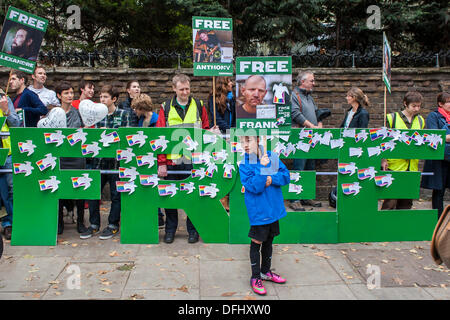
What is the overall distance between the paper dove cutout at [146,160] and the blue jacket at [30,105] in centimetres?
199

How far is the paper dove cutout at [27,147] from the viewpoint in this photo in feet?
17.3

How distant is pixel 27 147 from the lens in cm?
529

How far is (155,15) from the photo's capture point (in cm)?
976

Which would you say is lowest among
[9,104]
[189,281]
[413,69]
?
[189,281]

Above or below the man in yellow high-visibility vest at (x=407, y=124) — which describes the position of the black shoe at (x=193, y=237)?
below

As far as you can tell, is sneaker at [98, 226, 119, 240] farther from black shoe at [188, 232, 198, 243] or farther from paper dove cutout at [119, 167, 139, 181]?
black shoe at [188, 232, 198, 243]

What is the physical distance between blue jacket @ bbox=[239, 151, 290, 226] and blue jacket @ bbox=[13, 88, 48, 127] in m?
3.66

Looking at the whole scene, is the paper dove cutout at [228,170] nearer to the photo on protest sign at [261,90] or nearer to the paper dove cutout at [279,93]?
the photo on protest sign at [261,90]

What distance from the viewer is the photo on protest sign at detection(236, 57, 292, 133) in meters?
5.15

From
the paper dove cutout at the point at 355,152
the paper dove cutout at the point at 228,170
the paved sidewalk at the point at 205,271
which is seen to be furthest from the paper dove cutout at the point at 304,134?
the paved sidewalk at the point at 205,271

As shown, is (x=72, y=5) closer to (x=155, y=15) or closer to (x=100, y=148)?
(x=155, y=15)

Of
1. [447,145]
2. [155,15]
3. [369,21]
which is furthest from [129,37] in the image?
[447,145]

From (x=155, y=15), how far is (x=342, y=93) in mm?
4636

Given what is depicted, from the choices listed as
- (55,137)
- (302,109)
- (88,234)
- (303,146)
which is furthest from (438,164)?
(55,137)
